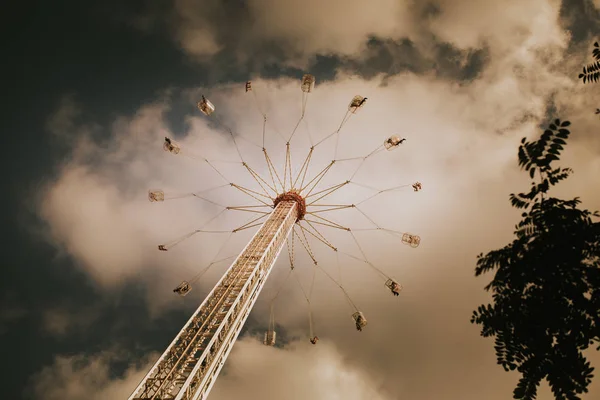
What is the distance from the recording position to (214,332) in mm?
11328

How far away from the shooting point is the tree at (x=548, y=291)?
165 inches

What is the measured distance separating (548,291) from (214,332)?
10.4 metres

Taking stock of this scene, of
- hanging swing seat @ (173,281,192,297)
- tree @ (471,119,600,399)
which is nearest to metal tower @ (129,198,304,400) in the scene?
hanging swing seat @ (173,281,192,297)

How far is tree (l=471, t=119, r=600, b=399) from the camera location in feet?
13.8

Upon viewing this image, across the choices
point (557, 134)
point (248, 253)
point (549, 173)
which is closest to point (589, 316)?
point (549, 173)

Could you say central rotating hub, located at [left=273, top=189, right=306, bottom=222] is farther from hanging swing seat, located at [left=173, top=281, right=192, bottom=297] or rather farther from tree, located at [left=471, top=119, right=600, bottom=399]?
tree, located at [left=471, top=119, right=600, bottom=399]

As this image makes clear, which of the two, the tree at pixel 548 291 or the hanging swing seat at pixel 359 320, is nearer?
the tree at pixel 548 291

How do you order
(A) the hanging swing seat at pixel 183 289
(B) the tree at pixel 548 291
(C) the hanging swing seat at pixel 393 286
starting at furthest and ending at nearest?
(C) the hanging swing seat at pixel 393 286
(A) the hanging swing seat at pixel 183 289
(B) the tree at pixel 548 291

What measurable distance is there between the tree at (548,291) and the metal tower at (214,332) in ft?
28.0

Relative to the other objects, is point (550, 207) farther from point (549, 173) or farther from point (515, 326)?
point (515, 326)

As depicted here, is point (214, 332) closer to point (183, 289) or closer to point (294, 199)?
point (183, 289)

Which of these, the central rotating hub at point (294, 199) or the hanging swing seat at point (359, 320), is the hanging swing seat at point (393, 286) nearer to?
the hanging swing seat at point (359, 320)

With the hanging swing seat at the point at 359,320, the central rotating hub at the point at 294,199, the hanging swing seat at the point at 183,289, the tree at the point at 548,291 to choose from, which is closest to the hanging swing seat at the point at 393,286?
the hanging swing seat at the point at 359,320

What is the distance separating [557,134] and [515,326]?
117 inches
